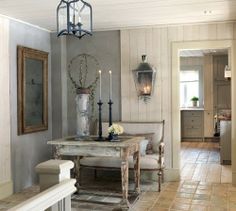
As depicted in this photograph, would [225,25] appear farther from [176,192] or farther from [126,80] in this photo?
[176,192]

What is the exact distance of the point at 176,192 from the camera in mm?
4762

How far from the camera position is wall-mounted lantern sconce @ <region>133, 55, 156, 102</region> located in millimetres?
5395

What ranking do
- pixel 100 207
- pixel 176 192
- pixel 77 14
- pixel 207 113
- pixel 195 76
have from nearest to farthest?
1. pixel 77 14
2. pixel 100 207
3. pixel 176 192
4. pixel 207 113
5. pixel 195 76

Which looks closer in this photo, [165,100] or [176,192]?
[176,192]

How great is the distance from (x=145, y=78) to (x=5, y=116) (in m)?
2.18

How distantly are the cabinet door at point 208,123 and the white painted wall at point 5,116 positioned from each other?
6.70 metres

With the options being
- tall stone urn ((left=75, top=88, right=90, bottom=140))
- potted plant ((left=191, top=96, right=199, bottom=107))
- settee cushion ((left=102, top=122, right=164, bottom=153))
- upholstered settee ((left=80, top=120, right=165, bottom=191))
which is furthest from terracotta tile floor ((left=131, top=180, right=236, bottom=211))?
potted plant ((left=191, top=96, right=199, bottom=107))

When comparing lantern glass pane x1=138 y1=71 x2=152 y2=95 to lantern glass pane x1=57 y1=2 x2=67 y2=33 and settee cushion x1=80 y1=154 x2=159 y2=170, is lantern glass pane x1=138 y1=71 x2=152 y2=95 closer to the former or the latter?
settee cushion x1=80 y1=154 x2=159 y2=170

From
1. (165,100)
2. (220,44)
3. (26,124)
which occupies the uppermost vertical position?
(220,44)

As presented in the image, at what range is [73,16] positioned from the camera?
9.28 feet

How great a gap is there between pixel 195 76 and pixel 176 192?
6.65 metres

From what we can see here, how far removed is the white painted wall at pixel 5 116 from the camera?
4.58 metres

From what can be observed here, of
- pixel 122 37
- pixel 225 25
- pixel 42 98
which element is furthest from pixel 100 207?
pixel 225 25

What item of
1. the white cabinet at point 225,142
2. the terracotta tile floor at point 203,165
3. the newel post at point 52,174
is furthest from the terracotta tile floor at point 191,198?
the newel post at point 52,174
